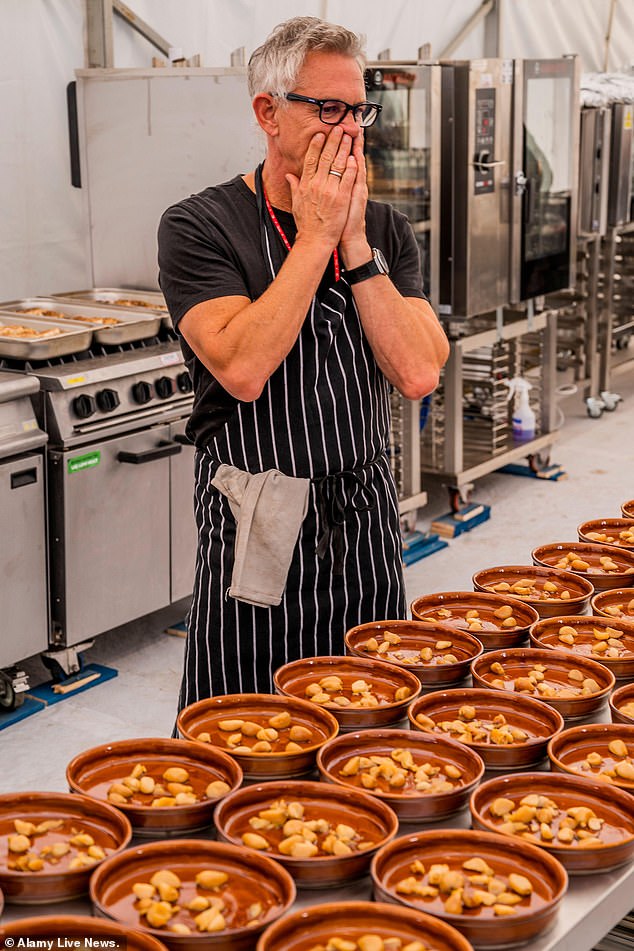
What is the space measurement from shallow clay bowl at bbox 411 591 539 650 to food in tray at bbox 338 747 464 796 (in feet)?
1.29

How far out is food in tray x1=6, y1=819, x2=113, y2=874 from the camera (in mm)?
1252

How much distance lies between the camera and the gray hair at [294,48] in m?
1.85

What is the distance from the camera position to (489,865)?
127cm

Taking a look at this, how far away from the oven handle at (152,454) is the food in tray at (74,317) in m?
0.43

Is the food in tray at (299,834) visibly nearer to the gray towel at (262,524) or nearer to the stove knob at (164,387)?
the gray towel at (262,524)

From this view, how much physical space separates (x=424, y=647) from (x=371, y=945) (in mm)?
729

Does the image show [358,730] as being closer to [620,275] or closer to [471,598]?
[471,598]

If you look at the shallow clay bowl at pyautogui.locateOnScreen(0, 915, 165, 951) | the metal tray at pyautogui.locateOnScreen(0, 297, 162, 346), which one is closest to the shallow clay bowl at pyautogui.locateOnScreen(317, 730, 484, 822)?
the shallow clay bowl at pyautogui.locateOnScreen(0, 915, 165, 951)

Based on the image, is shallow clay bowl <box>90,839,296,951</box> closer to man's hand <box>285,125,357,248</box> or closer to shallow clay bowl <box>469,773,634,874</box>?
shallow clay bowl <box>469,773,634,874</box>

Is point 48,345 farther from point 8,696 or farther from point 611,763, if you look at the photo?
point 611,763

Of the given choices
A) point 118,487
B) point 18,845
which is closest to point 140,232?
point 118,487

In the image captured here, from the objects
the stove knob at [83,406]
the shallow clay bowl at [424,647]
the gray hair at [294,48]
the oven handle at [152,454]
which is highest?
the gray hair at [294,48]

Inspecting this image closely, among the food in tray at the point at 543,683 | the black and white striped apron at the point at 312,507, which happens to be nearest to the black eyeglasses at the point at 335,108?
the black and white striped apron at the point at 312,507

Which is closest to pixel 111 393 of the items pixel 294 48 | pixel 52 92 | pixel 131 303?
pixel 131 303
